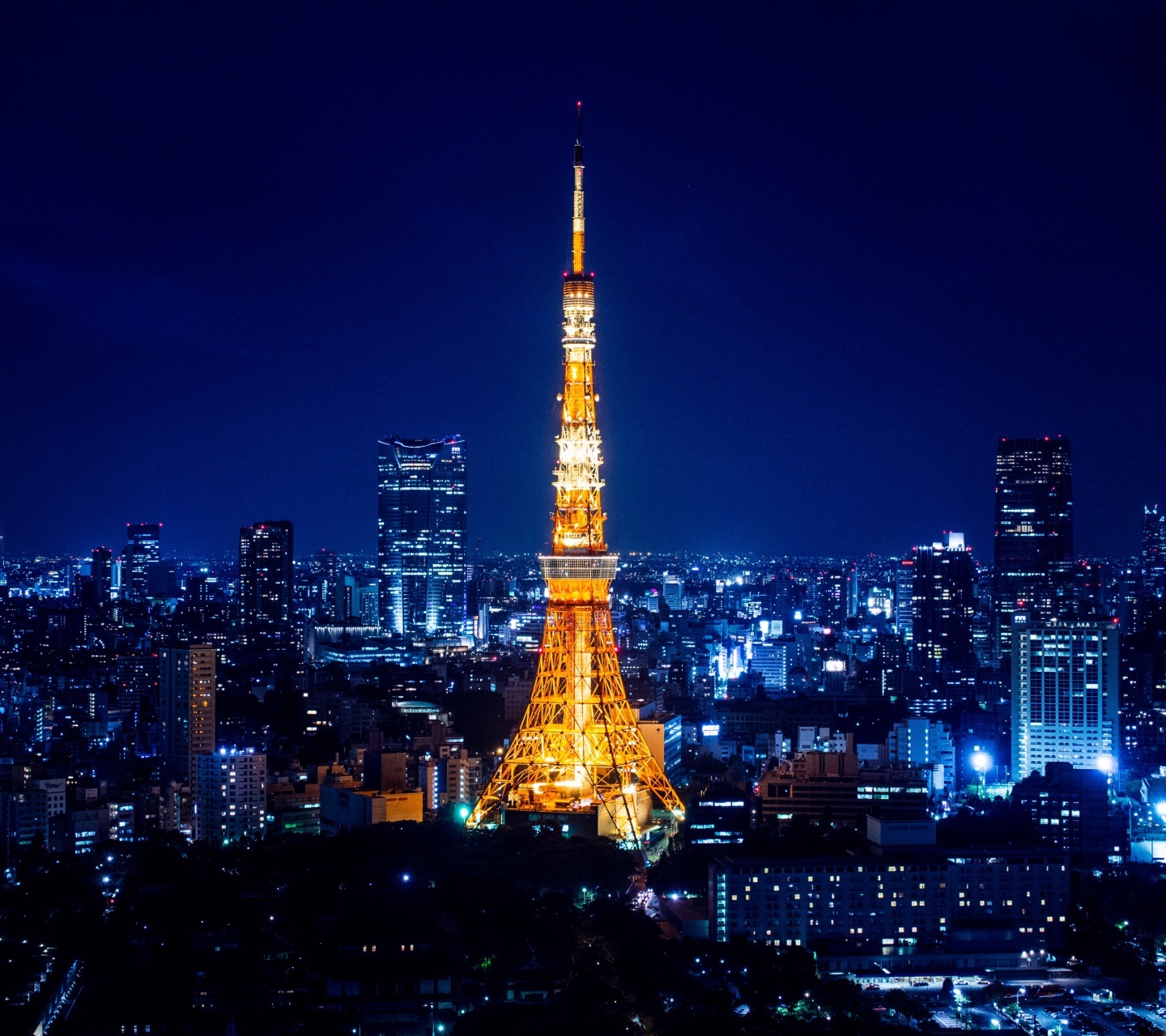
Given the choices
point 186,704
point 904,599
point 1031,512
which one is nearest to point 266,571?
point 904,599

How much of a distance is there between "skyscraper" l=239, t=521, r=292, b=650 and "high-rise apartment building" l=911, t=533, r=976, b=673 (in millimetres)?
12952

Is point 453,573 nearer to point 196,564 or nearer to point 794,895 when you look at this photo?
point 196,564

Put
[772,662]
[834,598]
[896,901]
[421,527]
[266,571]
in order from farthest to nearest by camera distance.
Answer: [834,598] < [421,527] < [266,571] < [772,662] < [896,901]

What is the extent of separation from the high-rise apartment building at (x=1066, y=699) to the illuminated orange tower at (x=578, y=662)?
844 cm

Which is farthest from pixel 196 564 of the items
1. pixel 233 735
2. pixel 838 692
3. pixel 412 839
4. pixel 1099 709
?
pixel 412 839

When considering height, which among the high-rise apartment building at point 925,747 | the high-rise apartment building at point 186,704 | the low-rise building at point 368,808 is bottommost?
the low-rise building at point 368,808

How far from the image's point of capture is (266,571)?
135ft

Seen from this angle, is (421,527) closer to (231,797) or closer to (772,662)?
(772,662)

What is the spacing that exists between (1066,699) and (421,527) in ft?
85.2

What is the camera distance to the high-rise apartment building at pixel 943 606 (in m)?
35.5

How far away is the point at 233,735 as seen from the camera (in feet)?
77.9

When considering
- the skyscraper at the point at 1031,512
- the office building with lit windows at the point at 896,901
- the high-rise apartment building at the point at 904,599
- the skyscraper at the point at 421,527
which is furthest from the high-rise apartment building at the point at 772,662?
the office building with lit windows at the point at 896,901

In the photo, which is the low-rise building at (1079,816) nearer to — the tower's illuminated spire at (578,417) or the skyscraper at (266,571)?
the tower's illuminated spire at (578,417)

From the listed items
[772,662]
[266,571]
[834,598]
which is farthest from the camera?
[834,598]
